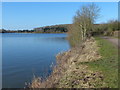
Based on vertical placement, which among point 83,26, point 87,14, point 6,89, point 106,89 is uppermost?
point 87,14

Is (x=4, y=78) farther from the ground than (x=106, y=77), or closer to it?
closer to it

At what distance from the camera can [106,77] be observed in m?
7.15

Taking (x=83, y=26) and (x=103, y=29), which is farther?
(x=103, y=29)

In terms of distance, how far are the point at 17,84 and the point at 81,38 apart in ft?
71.6

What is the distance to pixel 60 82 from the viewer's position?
6961 millimetres

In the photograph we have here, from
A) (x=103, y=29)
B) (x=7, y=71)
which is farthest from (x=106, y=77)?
(x=103, y=29)

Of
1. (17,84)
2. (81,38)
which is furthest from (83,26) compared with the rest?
(17,84)

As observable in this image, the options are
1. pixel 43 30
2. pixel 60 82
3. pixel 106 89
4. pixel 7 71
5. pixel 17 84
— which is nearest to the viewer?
pixel 106 89

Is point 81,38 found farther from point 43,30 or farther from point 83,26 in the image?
point 43,30

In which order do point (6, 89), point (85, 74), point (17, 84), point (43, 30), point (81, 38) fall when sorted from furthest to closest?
point (43, 30)
point (81, 38)
point (17, 84)
point (6, 89)
point (85, 74)

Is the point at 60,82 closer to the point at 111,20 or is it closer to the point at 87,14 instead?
the point at 87,14

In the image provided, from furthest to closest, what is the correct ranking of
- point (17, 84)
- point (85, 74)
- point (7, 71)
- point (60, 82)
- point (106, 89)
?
point (7, 71), point (17, 84), point (85, 74), point (60, 82), point (106, 89)

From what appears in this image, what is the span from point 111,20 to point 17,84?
46.4 meters

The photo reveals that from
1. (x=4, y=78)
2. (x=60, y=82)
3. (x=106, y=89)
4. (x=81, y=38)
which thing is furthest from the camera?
(x=81, y=38)
